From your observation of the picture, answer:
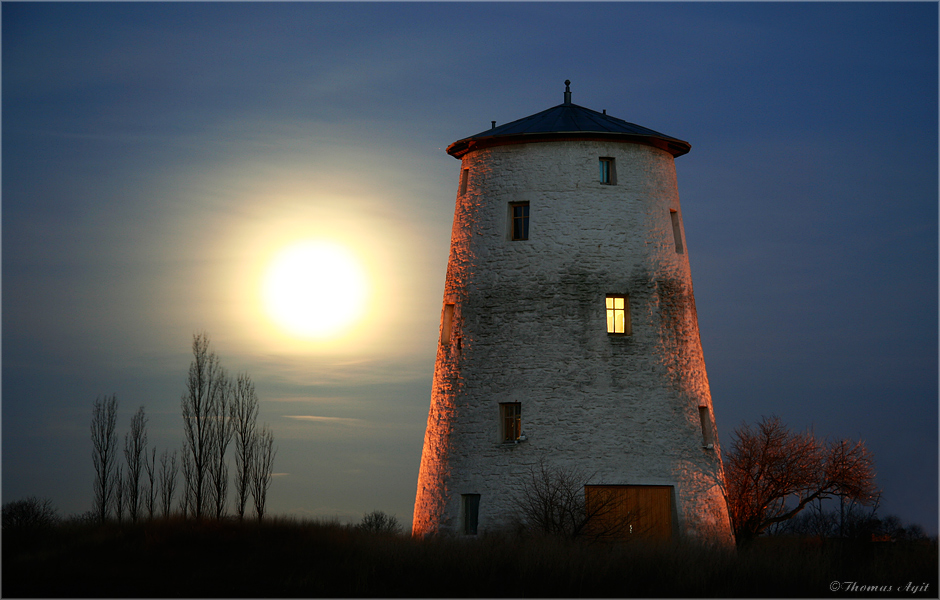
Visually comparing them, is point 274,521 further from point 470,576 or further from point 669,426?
point 669,426

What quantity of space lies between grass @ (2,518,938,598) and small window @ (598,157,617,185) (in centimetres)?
1101

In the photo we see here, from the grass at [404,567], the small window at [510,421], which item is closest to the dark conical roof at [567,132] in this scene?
the small window at [510,421]

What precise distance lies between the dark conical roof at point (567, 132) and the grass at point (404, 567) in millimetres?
12058

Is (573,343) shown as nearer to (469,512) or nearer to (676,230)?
(676,230)

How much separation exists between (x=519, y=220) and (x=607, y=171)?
3.08 meters

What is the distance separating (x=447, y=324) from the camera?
112 feet

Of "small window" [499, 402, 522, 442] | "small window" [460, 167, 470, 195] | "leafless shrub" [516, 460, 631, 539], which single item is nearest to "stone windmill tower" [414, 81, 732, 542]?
"small window" [499, 402, 522, 442]

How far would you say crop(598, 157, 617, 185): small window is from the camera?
108 feet

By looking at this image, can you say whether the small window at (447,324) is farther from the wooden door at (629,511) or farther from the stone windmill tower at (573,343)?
the wooden door at (629,511)

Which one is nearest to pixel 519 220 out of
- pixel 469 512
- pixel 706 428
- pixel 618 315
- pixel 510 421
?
pixel 618 315

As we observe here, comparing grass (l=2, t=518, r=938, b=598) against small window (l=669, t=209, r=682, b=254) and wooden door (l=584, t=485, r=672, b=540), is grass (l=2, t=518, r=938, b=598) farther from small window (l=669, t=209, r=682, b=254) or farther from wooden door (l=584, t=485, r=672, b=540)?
small window (l=669, t=209, r=682, b=254)

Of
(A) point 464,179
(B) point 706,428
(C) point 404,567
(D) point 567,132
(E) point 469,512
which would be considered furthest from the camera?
(A) point 464,179

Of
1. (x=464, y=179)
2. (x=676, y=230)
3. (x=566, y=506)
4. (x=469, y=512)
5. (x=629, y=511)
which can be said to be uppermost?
(x=464, y=179)

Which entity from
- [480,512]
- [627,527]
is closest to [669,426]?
[627,527]
